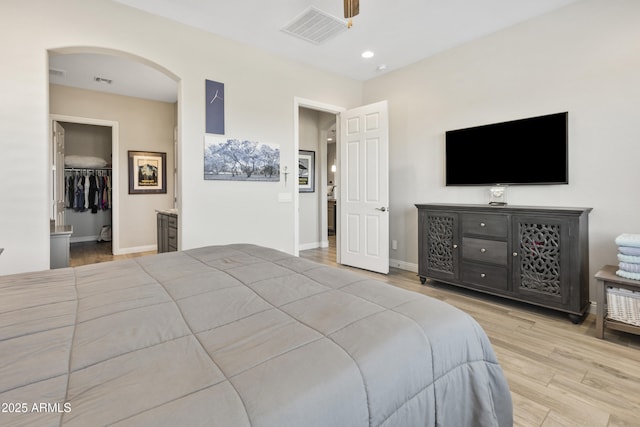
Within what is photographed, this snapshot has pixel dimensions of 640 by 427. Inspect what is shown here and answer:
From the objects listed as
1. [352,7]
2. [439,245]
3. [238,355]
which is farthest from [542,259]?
[238,355]

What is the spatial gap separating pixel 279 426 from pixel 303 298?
0.59 meters

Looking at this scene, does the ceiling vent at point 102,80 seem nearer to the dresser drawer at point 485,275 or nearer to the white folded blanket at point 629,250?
the dresser drawer at point 485,275

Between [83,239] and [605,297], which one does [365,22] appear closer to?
[605,297]

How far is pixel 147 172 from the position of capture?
225 inches

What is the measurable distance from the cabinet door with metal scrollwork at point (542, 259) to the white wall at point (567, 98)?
0.43 meters

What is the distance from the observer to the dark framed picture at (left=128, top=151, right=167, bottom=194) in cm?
556

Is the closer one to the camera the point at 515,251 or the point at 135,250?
the point at 515,251

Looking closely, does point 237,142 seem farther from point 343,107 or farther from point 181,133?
point 343,107

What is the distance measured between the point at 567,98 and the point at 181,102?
3.80 metres

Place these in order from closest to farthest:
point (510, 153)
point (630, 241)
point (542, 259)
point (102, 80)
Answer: point (630, 241)
point (542, 259)
point (510, 153)
point (102, 80)

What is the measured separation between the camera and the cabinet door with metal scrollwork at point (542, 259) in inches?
104

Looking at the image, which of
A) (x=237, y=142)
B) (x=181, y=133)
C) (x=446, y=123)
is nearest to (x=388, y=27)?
(x=446, y=123)

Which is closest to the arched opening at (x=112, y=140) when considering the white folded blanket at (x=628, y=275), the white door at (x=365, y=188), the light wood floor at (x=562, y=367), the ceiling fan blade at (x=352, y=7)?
the white door at (x=365, y=188)

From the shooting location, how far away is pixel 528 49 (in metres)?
3.14
